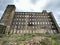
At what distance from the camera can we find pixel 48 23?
4912 centimetres

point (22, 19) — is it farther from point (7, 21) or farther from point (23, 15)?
point (7, 21)

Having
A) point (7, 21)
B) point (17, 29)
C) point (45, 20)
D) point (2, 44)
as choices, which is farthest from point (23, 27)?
point (2, 44)

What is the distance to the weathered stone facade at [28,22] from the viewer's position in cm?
4578

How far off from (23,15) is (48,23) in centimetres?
1205

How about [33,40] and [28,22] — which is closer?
[33,40]

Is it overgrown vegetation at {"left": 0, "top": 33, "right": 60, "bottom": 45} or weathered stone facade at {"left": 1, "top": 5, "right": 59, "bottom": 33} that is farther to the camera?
weathered stone facade at {"left": 1, "top": 5, "right": 59, "bottom": 33}

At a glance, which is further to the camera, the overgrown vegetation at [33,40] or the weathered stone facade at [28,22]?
the weathered stone facade at [28,22]

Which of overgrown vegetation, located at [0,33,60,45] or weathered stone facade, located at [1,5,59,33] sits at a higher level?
weathered stone facade, located at [1,5,59,33]

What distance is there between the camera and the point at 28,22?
1957 inches

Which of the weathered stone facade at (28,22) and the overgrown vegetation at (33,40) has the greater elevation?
the weathered stone facade at (28,22)

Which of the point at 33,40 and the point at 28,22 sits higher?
the point at 28,22

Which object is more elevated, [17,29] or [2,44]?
[17,29]

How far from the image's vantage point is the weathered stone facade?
45.8 meters

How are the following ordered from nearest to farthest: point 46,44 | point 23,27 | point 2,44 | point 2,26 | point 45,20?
point 46,44
point 2,44
point 2,26
point 23,27
point 45,20
